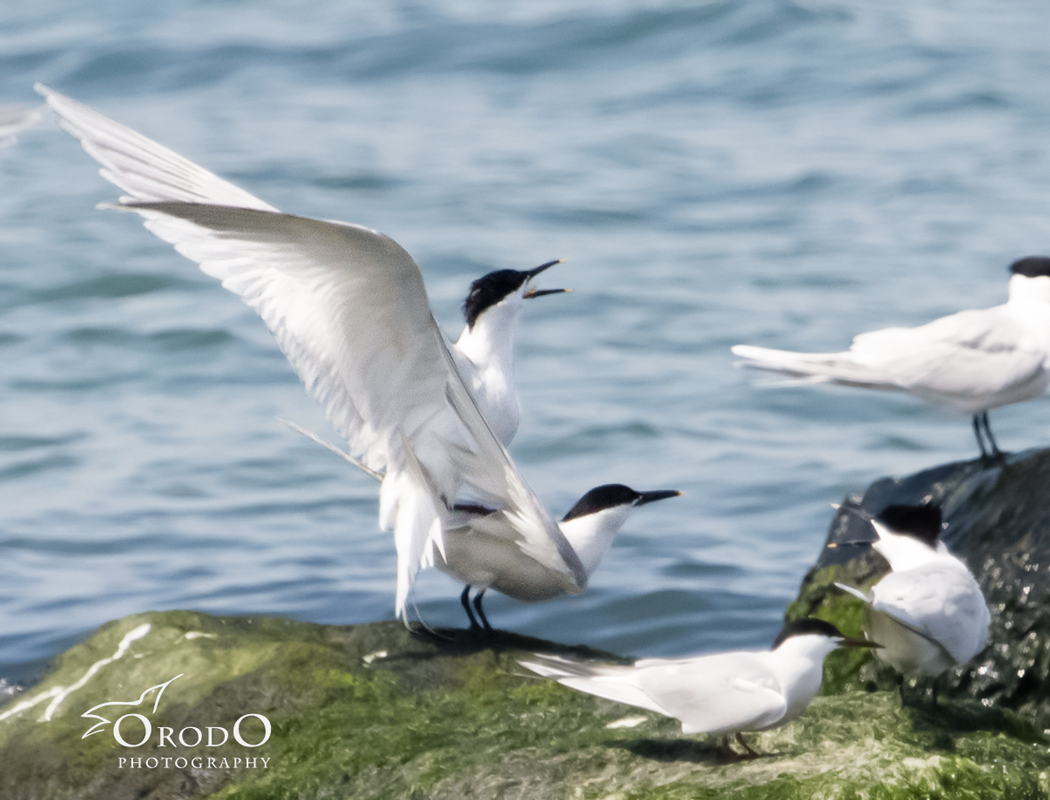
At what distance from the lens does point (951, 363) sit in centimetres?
535

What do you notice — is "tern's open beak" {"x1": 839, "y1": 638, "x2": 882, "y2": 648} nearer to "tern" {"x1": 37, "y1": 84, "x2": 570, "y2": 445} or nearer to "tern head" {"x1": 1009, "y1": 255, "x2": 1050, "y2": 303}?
"tern" {"x1": 37, "y1": 84, "x2": 570, "y2": 445}

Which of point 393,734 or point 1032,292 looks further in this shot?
point 1032,292

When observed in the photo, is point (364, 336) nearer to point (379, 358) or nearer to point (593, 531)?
point (379, 358)

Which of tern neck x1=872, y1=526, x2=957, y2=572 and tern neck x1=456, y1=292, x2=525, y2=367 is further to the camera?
tern neck x1=456, y1=292, x2=525, y2=367

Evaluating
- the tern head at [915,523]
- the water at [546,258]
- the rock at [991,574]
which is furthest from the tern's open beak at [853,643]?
the water at [546,258]

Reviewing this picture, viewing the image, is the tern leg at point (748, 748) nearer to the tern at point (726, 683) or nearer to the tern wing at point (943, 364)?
the tern at point (726, 683)

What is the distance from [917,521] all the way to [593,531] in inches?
40.4

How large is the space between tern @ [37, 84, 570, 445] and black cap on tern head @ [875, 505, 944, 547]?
128cm

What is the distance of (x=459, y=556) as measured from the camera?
4.30 m

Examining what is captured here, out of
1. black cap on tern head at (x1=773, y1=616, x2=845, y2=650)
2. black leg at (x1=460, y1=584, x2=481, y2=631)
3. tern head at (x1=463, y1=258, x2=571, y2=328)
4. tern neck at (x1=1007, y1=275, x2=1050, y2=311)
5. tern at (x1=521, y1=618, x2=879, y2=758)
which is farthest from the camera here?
tern neck at (x1=1007, y1=275, x2=1050, y2=311)

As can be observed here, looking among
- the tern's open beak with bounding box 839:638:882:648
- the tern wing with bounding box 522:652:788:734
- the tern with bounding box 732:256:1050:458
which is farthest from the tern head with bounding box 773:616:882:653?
the tern with bounding box 732:256:1050:458

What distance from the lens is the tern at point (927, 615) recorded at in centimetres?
377

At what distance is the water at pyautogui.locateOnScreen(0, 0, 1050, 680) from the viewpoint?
709 cm

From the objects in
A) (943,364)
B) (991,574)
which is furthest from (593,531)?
(943,364)
